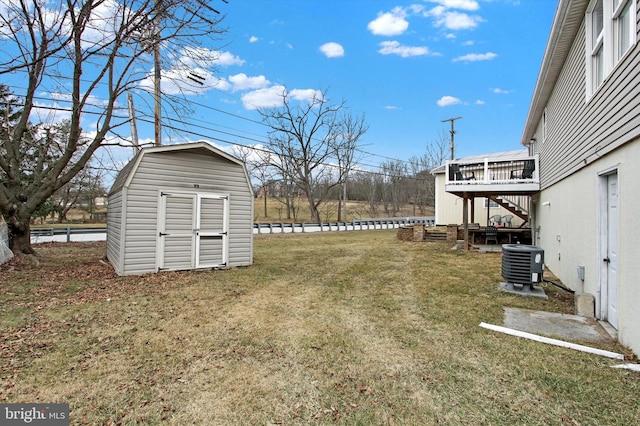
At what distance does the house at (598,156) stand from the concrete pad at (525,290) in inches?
20.2

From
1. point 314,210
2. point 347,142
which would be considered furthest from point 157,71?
point 347,142

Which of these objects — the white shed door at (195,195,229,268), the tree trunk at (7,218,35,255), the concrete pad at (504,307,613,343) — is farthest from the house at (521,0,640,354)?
the tree trunk at (7,218,35,255)

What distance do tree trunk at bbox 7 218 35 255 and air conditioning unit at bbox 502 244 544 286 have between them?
10.5 metres

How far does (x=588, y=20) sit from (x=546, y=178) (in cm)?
445

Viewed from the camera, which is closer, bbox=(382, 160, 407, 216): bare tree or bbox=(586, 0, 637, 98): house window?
bbox=(586, 0, 637, 98): house window

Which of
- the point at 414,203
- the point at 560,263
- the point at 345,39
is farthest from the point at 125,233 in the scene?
the point at 414,203

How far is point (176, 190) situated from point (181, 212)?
0.50m

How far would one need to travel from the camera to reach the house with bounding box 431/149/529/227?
10.6 metres

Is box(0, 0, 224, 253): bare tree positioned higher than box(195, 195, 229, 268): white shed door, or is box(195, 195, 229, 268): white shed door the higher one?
box(0, 0, 224, 253): bare tree

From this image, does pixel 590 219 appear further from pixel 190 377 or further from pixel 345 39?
pixel 345 39

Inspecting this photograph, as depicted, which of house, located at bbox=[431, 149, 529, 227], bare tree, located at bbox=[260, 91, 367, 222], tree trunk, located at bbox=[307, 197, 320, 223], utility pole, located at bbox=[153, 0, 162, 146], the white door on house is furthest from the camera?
bare tree, located at bbox=[260, 91, 367, 222]

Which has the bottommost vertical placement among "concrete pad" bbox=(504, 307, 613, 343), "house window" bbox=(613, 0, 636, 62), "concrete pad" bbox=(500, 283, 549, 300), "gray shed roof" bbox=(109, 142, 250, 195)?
"concrete pad" bbox=(504, 307, 613, 343)

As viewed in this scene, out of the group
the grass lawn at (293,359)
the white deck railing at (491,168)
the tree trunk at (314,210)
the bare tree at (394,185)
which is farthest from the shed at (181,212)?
the bare tree at (394,185)

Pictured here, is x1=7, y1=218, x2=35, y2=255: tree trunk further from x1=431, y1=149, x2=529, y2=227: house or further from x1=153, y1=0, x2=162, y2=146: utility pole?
x1=431, y1=149, x2=529, y2=227: house
